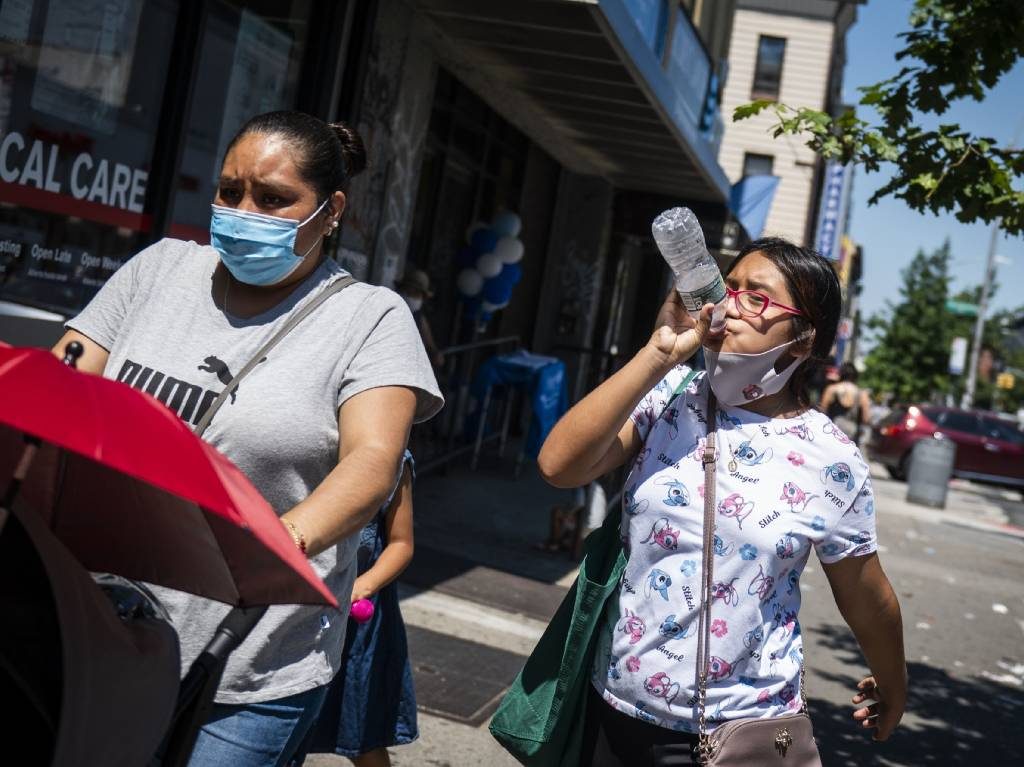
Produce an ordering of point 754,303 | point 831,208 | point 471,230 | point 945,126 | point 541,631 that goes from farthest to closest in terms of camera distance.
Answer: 1. point 831,208
2. point 471,230
3. point 541,631
4. point 945,126
5. point 754,303

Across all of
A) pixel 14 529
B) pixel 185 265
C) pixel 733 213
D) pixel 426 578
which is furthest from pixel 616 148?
pixel 14 529

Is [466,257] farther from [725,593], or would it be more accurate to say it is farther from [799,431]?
[725,593]

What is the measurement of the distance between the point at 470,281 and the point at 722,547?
1020 centimetres

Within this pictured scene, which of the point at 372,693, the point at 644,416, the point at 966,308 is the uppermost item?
the point at 966,308

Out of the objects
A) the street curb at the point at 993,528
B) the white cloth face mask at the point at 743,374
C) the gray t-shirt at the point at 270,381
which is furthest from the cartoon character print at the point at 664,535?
the street curb at the point at 993,528

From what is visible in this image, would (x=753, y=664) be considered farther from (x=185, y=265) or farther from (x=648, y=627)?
(x=185, y=265)

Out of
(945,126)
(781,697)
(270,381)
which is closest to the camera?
(270,381)

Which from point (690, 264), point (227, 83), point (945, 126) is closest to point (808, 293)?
point (690, 264)

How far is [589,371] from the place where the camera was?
16.2 meters

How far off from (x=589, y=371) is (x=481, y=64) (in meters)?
6.55

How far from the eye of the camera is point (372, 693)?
3479 millimetres

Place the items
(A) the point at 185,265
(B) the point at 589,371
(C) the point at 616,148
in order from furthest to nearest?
(B) the point at 589,371 → (C) the point at 616,148 → (A) the point at 185,265

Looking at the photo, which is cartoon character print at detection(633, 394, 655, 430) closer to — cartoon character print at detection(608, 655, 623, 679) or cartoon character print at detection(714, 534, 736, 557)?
cartoon character print at detection(714, 534, 736, 557)

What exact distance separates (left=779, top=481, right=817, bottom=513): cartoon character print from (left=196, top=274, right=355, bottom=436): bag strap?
100cm
